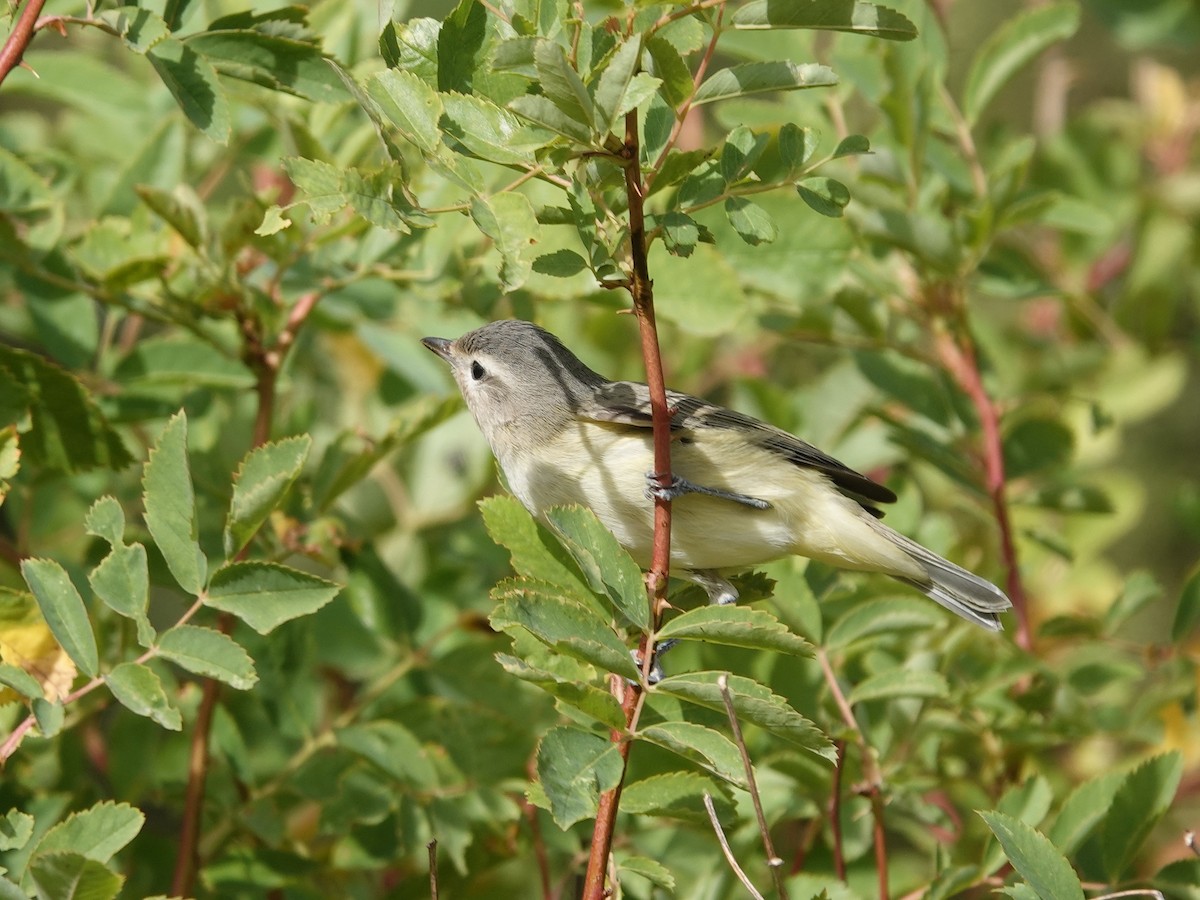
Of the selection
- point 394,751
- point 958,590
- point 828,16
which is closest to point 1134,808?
point 958,590

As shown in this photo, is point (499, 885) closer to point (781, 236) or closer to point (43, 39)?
point (781, 236)

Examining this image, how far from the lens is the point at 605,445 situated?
3211mm

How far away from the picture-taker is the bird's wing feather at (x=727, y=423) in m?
3.20

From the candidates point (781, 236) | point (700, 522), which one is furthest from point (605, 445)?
point (781, 236)

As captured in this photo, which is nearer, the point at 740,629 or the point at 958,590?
the point at 740,629

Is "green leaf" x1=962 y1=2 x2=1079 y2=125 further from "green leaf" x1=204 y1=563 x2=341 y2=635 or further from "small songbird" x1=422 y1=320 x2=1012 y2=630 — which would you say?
"green leaf" x1=204 y1=563 x2=341 y2=635

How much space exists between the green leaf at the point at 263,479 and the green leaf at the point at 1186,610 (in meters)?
2.03

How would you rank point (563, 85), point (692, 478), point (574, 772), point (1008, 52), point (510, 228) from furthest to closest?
point (1008, 52) → point (692, 478) → point (574, 772) → point (510, 228) → point (563, 85)

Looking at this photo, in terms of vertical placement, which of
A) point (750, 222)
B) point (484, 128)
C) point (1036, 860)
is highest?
point (484, 128)

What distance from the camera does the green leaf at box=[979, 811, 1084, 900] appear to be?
6.51 ft

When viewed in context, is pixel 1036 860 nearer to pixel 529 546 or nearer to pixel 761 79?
pixel 529 546

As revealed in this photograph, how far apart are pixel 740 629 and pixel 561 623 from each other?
266 millimetres

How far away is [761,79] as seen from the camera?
6.25ft

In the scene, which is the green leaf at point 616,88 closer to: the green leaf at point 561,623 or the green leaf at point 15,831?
the green leaf at point 561,623
